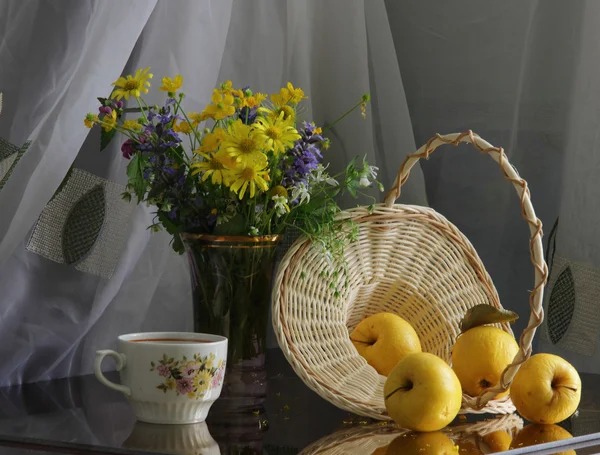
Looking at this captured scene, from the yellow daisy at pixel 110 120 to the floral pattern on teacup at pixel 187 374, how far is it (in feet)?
0.82

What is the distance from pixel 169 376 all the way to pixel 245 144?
0.24 metres

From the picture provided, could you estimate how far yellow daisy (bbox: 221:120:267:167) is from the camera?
834 mm

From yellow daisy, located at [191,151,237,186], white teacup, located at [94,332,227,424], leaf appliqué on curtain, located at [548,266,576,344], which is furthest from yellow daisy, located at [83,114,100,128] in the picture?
leaf appliqué on curtain, located at [548,266,576,344]

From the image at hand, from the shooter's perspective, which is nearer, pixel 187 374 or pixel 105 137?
pixel 187 374

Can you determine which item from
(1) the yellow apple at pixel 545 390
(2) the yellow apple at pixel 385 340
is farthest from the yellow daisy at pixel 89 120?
(1) the yellow apple at pixel 545 390

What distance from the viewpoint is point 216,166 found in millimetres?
851

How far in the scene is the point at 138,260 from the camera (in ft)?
3.45

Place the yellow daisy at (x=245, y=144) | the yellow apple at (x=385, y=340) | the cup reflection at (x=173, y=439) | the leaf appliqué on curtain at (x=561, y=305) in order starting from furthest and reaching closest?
the leaf appliqué on curtain at (x=561, y=305)
the yellow apple at (x=385, y=340)
the yellow daisy at (x=245, y=144)
the cup reflection at (x=173, y=439)

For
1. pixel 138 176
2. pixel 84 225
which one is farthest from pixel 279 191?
pixel 84 225

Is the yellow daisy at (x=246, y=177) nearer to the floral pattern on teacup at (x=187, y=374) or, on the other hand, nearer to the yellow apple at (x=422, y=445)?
the floral pattern on teacup at (x=187, y=374)

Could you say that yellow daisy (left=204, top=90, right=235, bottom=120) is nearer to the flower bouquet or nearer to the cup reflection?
the flower bouquet

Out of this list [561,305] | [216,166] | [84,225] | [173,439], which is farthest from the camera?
[561,305]

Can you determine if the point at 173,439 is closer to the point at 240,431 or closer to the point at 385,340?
the point at 240,431

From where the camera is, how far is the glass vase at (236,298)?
879 mm
